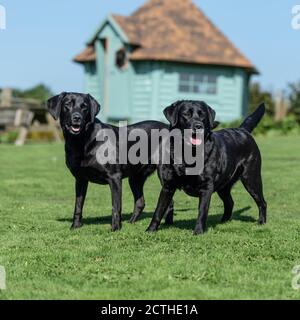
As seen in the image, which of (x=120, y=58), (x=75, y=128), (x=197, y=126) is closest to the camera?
(x=197, y=126)

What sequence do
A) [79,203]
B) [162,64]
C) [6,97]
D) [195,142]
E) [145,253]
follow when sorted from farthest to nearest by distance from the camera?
[162,64]
[6,97]
[79,203]
[195,142]
[145,253]

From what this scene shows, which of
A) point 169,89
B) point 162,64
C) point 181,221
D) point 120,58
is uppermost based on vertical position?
point 120,58

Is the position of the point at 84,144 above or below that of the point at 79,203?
above

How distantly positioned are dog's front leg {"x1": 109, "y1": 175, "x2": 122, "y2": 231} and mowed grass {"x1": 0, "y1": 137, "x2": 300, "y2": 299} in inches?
6.0

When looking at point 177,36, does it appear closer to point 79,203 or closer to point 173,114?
point 79,203

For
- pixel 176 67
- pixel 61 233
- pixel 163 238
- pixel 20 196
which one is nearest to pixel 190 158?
pixel 163 238

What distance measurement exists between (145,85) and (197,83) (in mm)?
2729

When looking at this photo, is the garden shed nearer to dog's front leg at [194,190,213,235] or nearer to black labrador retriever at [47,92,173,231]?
black labrador retriever at [47,92,173,231]

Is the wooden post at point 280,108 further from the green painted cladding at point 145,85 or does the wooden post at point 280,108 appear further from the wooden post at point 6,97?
the wooden post at point 6,97

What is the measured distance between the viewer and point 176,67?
3344cm

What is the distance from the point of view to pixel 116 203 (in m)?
8.66

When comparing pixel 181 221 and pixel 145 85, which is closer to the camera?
pixel 181 221

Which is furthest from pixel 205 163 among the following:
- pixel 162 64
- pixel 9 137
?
pixel 162 64
